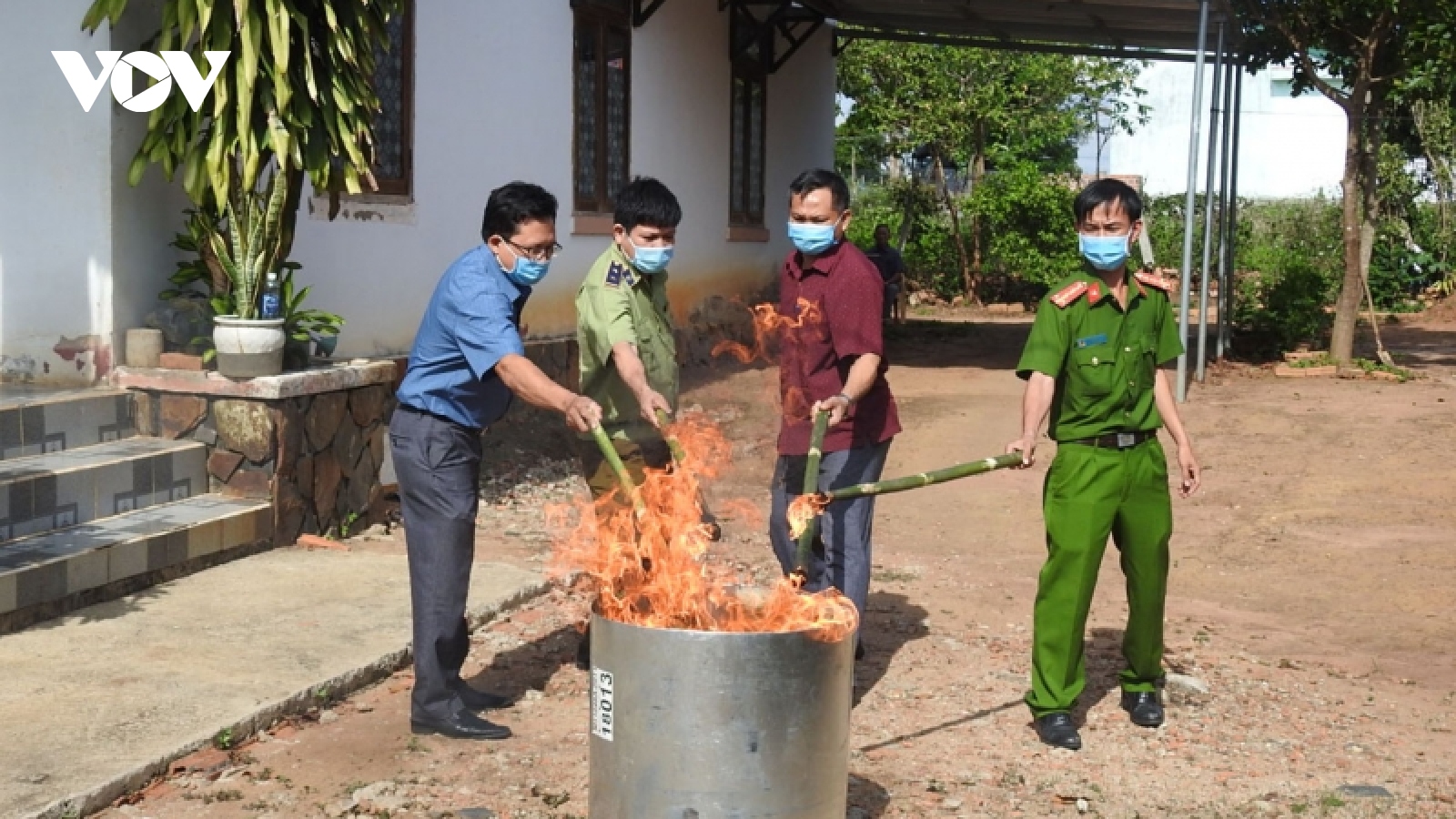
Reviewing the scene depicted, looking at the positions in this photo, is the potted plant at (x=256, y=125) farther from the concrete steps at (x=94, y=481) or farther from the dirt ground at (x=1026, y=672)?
the dirt ground at (x=1026, y=672)

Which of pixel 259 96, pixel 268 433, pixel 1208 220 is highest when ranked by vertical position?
pixel 259 96

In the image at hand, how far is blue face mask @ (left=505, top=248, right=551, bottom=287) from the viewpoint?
486 cm

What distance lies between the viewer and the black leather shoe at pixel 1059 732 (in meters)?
5.12

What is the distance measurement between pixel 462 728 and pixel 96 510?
7.50 ft

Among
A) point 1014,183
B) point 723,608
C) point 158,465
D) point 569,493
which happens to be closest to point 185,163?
point 158,465

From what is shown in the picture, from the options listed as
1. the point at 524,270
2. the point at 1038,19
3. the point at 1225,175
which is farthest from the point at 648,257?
the point at 1038,19

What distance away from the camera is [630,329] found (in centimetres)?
541

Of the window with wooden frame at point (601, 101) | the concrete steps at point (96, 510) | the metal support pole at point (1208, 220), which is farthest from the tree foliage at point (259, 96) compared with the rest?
the metal support pole at point (1208, 220)

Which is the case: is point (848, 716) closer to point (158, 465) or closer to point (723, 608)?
point (723, 608)

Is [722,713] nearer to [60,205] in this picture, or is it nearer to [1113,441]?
[1113,441]

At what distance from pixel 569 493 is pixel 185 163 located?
3292 millimetres

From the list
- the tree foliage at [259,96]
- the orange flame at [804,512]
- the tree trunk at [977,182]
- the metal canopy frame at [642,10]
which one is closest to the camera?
the orange flame at [804,512]

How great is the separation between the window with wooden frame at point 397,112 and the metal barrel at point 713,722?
6079 millimetres

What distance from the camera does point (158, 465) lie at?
21.9 feet
